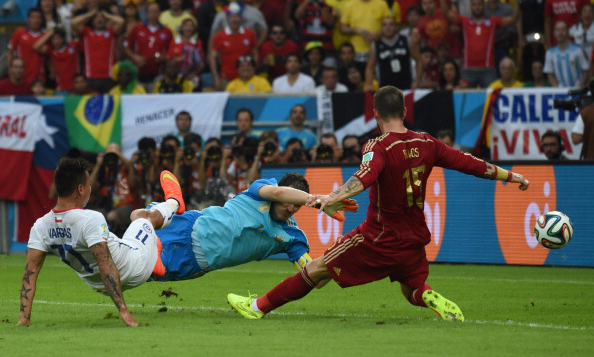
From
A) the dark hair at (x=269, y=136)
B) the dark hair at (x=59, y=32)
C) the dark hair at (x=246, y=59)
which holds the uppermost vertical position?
the dark hair at (x=59, y=32)

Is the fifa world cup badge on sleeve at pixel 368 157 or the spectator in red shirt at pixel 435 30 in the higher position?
the spectator in red shirt at pixel 435 30

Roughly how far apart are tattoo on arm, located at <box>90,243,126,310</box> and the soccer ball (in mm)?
3960

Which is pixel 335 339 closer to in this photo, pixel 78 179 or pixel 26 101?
pixel 78 179

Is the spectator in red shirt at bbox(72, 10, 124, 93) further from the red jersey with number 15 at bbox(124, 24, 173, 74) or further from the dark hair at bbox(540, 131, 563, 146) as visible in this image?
the dark hair at bbox(540, 131, 563, 146)

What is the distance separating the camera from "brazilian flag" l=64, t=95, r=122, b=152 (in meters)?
18.8

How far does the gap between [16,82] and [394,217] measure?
1367 centimetres

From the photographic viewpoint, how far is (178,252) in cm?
940

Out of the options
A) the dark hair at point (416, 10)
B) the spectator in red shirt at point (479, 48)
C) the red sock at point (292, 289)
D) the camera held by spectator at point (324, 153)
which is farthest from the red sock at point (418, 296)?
the dark hair at point (416, 10)

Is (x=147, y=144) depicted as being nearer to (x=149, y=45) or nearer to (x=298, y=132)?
(x=298, y=132)

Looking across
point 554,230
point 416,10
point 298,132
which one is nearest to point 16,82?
point 298,132

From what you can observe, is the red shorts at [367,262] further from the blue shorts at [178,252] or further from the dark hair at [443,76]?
the dark hair at [443,76]

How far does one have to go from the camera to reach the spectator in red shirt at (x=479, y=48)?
720 inches

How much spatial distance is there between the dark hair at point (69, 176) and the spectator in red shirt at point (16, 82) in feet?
41.6

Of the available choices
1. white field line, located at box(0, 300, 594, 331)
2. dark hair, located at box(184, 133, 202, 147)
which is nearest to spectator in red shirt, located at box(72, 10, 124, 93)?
dark hair, located at box(184, 133, 202, 147)
